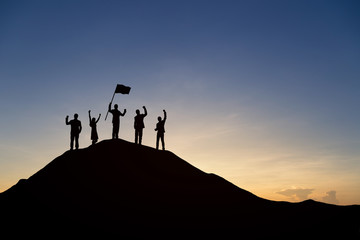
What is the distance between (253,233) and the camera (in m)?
15.9

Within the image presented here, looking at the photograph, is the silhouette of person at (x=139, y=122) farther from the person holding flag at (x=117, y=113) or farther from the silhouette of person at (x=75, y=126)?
the silhouette of person at (x=75, y=126)

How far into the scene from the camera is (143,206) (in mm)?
16234

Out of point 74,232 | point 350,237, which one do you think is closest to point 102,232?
point 74,232

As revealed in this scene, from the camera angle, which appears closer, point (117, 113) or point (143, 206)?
point (143, 206)

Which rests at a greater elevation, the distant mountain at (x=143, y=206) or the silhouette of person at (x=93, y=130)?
the silhouette of person at (x=93, y=130)

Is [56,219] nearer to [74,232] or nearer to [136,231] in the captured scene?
[74,232]

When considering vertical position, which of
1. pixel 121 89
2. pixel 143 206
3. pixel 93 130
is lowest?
pixel 143 206

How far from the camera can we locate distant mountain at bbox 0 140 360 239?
14.6 meters

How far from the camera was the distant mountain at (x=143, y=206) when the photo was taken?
47.8 feet

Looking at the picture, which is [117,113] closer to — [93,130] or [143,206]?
[93,130]

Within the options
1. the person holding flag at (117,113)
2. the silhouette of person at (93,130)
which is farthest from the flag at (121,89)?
the silhouette of person at (93,130)

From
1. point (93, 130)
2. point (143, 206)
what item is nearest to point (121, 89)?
point (93, 130)

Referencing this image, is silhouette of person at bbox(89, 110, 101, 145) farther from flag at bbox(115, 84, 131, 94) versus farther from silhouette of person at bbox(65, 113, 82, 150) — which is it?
flag at bbox(115, 84, 131, 94)

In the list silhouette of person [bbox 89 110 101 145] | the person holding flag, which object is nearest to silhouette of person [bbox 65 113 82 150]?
silhouette of person [bbox 89 110 101 145]
